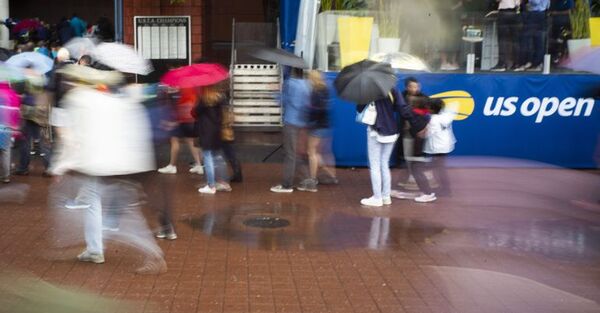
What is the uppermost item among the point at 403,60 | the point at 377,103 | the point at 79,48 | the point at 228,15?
the point at 228,15

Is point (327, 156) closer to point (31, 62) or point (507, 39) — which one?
point (507, 39)

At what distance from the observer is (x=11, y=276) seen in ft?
20.7

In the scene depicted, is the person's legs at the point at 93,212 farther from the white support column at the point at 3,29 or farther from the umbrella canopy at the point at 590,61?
the white support column at the point at 3,29

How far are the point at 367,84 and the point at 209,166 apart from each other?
8.36ft

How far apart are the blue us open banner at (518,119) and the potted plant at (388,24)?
37.7 inches

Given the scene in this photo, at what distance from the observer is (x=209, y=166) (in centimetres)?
972

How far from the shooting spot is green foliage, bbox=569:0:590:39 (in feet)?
40.1

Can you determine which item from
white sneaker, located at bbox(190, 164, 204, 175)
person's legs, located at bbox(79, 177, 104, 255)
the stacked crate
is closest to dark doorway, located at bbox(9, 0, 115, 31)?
the stacked crate

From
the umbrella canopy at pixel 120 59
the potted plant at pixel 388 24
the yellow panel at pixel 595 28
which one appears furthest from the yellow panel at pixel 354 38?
the umbrella canopy at pixel 120 59

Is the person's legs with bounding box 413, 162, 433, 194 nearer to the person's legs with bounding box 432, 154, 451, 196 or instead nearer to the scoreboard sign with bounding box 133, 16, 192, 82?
the person's legs with bounding box 432, 154, 451, 196

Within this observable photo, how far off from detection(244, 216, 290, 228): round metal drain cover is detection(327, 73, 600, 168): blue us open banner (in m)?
3.34

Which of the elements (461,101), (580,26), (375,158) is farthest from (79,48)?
(580,26)

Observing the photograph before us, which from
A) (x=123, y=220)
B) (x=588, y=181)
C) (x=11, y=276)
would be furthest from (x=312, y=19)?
(x=11, y=276)

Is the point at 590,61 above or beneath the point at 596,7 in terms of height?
beneath
